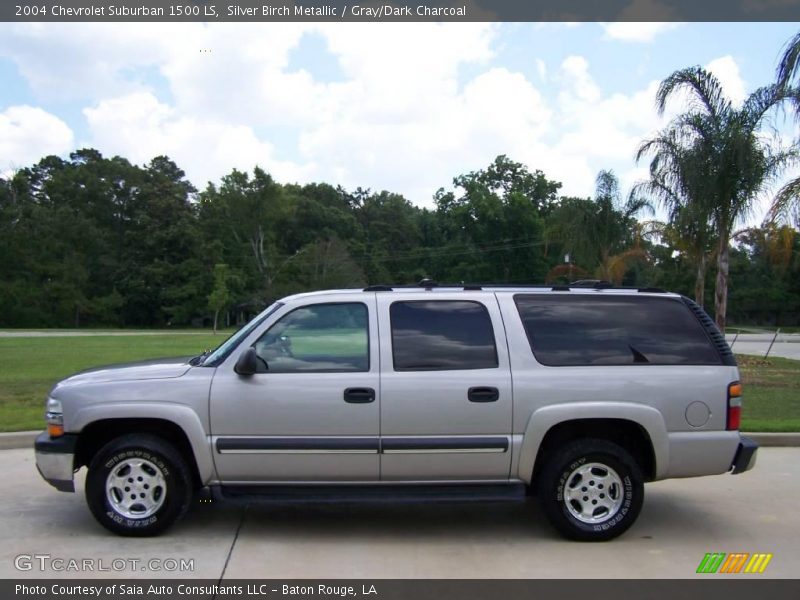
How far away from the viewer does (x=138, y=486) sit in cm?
530

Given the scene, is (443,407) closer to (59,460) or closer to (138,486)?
(138,486)

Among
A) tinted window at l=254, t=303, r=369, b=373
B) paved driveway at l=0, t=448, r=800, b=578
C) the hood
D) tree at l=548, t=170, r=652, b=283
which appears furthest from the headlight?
tree at l=548, t=170, r=652, b=283

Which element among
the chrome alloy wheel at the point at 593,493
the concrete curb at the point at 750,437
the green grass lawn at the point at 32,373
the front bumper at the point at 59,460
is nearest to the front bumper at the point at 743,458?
the chrome alloy wheel at the point at 593,493

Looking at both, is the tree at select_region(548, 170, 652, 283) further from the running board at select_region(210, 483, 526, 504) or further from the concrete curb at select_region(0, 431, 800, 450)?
the running board at select_region(210, 483, 526, 504)

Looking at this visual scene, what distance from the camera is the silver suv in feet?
17.0

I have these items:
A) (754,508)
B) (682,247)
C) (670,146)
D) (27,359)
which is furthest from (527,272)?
(754,508)

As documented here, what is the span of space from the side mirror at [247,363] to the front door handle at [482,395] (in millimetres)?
1522

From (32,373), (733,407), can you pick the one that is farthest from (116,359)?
(733,407)

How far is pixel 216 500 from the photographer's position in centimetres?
532

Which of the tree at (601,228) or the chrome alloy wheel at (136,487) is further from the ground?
the tree at (601,228)

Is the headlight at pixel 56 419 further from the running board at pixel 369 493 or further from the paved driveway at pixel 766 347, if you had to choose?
the paved driveway at pixel 766 347

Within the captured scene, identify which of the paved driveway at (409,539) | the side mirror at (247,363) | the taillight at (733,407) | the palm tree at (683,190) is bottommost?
the paved driveway at (409,539)

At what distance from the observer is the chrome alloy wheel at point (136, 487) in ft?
17.3
